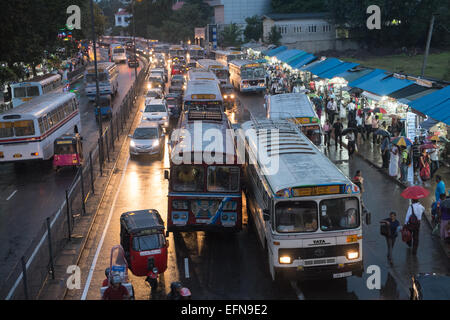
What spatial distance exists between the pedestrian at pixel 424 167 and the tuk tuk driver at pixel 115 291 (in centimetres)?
1422

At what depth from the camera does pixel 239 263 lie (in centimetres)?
1539

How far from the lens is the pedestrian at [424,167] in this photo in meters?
21.3

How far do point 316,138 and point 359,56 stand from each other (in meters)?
84.0

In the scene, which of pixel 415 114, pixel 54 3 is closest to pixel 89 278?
pixel 415 114

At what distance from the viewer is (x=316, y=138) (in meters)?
25.9

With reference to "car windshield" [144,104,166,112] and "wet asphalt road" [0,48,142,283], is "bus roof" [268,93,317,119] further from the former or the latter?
"wet asphalt road" [0,48,142,283]

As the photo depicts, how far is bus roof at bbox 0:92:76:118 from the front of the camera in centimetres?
2638

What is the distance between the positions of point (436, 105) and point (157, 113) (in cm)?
1856

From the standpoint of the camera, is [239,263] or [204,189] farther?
[204,189]

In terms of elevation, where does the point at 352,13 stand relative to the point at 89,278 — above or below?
above

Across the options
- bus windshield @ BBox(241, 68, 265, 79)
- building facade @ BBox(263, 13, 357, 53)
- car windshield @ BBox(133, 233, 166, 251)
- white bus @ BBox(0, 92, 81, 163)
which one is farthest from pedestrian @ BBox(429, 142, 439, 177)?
building facade @ BBox(263, 13, 357, 53)

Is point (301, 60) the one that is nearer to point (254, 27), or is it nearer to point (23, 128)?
point (23, 128)

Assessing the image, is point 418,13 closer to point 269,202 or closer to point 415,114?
point 415,114

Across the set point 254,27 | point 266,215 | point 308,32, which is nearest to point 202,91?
point 266,215
